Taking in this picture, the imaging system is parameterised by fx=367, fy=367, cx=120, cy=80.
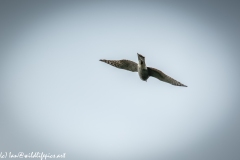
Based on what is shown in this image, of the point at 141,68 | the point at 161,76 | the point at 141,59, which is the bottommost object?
the point at 161,76

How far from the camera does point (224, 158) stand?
7088 cm

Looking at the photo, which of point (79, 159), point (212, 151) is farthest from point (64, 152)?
point (212, 151)

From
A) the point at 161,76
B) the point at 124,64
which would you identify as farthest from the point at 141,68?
the point at 161,76

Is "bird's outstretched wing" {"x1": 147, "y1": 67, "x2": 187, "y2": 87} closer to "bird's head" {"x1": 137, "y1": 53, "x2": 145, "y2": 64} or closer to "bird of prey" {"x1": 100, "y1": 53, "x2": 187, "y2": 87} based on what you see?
"bird of prey" {"x1": 100, "y1": 53, "x2": 187, "y2": 87}

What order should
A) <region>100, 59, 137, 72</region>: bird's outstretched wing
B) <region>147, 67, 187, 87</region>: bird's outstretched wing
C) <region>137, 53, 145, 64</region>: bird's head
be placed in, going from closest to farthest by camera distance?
1. <region>137, 53, 145, 64</region>: bird's head
2. <region>100, 59, 137, 72</region>: bird's outstretched wing
3. <region>147, 67, 187, 87</region>: bird's outstretched wing

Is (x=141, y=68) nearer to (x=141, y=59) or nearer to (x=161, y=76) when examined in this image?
(x=141, y=59)

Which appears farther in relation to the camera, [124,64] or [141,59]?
[124,64]

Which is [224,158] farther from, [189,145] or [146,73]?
[146,73]

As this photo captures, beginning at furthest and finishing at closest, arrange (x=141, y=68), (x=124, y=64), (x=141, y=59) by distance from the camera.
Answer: (x=124, y=64), (x=141, y=68), (x=141, y=59)

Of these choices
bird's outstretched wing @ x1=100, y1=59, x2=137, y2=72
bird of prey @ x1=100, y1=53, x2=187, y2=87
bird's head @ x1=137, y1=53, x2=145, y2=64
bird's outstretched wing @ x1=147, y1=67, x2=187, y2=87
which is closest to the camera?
bird's head @ x1=137, y1=53, x2=145, y2=64

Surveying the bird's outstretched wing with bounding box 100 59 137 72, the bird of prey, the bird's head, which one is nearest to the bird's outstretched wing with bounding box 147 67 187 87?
the bird of prey

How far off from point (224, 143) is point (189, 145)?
82.9 feet

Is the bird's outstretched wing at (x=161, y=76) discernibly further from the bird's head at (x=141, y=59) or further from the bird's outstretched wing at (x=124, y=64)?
the bird's head at (x=141, y=59)

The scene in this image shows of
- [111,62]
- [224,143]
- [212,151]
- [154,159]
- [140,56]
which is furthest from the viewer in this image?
[154,159]
